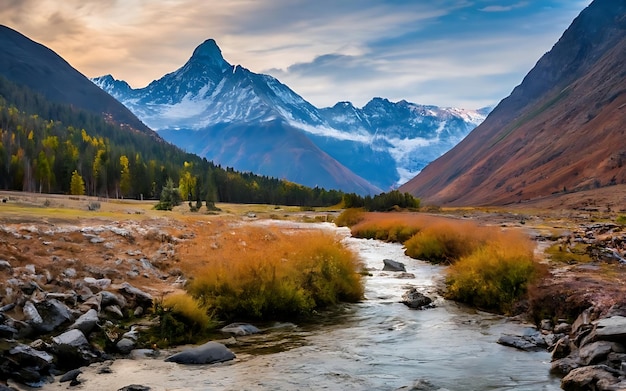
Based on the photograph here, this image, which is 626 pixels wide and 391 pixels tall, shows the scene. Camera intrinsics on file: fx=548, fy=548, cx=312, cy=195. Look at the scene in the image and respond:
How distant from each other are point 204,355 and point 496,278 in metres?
13.7

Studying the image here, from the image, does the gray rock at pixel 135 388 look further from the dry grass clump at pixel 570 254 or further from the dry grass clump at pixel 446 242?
the dry grass clump at pixel 446 242

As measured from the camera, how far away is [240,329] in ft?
61.1

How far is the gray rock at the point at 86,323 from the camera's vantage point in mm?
15734

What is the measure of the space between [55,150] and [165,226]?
124 m

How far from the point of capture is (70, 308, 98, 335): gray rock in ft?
51.6

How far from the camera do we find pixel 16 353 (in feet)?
43.0

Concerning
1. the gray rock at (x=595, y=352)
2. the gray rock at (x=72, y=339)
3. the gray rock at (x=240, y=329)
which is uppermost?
the gray rock at (x=72, y=339)

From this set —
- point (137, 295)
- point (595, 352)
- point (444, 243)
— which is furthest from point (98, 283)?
point (444, 243)

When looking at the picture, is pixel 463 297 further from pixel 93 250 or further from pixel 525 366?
pixel 93 250

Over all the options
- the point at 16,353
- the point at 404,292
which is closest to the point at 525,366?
the point at 404,292

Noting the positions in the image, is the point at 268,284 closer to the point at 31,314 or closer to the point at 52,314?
the point at 52,314

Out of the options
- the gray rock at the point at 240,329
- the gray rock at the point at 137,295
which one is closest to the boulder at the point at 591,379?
the gray rock at the point at 240,329

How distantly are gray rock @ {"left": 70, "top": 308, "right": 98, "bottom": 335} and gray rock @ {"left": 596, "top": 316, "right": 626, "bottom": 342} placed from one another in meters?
14.4

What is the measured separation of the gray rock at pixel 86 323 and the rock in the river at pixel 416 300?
44.1 feet
